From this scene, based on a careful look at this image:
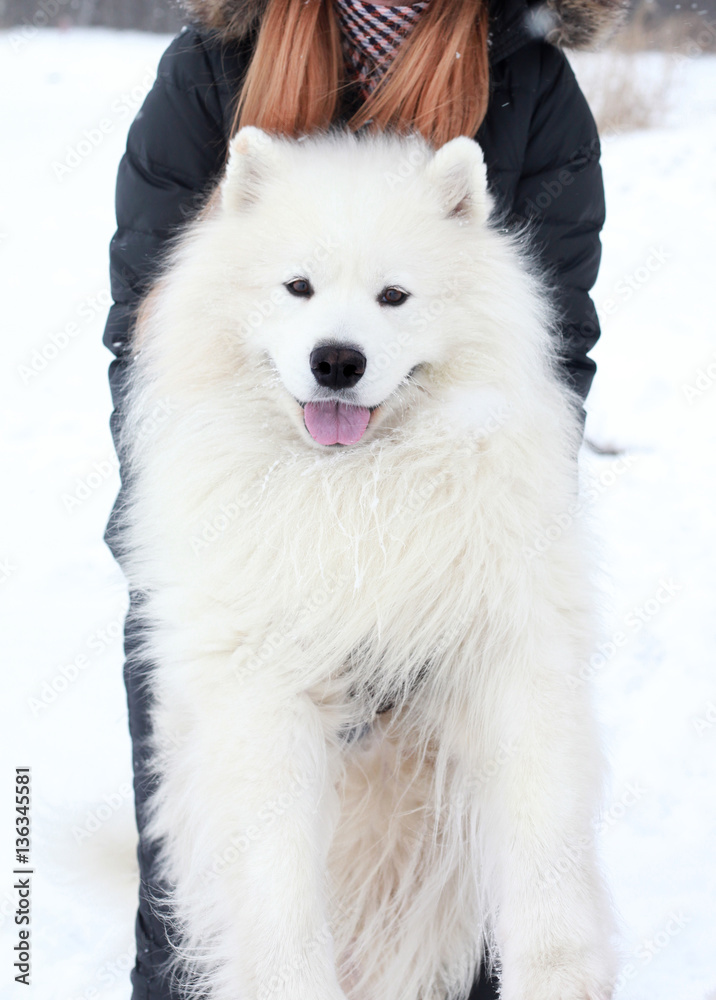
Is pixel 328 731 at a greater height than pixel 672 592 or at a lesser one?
greater

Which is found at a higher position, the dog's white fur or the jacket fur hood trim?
the jacket fur hood trim

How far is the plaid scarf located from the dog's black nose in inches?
37.6

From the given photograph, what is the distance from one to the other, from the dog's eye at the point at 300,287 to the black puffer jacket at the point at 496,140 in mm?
663

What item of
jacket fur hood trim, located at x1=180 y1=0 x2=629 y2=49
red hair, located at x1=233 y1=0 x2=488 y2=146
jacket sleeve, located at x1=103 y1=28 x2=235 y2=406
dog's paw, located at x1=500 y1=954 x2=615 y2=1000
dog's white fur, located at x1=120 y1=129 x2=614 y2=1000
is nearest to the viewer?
dog's paw, located at x1=500 y1=954 x2=615 y2=1000

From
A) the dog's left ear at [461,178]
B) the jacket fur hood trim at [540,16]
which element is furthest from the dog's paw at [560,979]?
the jacket fur hood trim at [540,16]

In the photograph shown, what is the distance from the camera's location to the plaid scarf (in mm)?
2248

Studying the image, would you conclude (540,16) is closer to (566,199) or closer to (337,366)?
(566,199)

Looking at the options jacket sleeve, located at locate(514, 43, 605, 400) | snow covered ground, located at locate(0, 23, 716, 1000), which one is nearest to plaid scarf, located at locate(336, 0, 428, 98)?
jacket sleeve, located at locate(514, 43, 605, 400)

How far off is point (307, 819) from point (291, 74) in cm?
187

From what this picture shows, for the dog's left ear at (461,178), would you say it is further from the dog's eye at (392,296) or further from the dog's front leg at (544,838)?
the dog's front leg at (544,838)

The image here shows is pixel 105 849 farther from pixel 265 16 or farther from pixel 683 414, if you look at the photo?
pixel 683 414

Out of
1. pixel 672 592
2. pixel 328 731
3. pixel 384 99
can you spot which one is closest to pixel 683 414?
pixel 672 592

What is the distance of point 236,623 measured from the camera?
1.93 m

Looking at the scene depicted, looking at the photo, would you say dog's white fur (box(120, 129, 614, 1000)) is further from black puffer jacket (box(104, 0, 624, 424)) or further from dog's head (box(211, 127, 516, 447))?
black puffer jacket (box(104, 0, 624, 424))
